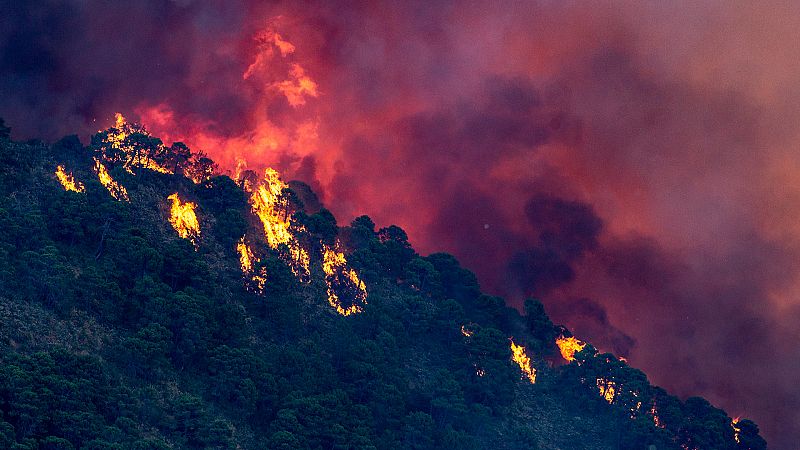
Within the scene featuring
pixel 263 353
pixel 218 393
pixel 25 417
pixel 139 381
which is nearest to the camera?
pixel 25 417

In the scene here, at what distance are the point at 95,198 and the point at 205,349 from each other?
38.0 m

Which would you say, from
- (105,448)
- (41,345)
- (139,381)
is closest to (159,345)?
(139,381)

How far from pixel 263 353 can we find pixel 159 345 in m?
24.8

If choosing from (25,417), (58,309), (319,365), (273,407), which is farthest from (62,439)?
(319,365)

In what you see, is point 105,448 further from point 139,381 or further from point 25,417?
point 139,381

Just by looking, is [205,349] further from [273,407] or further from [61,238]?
[61,238]

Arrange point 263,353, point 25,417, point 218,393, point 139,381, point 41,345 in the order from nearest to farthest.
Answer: point 25,417, point 41,345, point 139,381, point 218,393, point 263,353

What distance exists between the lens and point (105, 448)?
144125 millimetres

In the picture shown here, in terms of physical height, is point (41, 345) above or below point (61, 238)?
below

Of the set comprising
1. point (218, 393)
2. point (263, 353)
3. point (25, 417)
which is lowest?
point (25, 417)

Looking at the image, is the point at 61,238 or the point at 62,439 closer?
the point at 62,439

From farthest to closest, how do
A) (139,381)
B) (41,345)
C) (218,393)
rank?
(218,393) < (139,381) < (41,345)

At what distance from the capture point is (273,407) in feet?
605

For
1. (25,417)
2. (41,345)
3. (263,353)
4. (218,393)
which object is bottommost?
(25,417)
